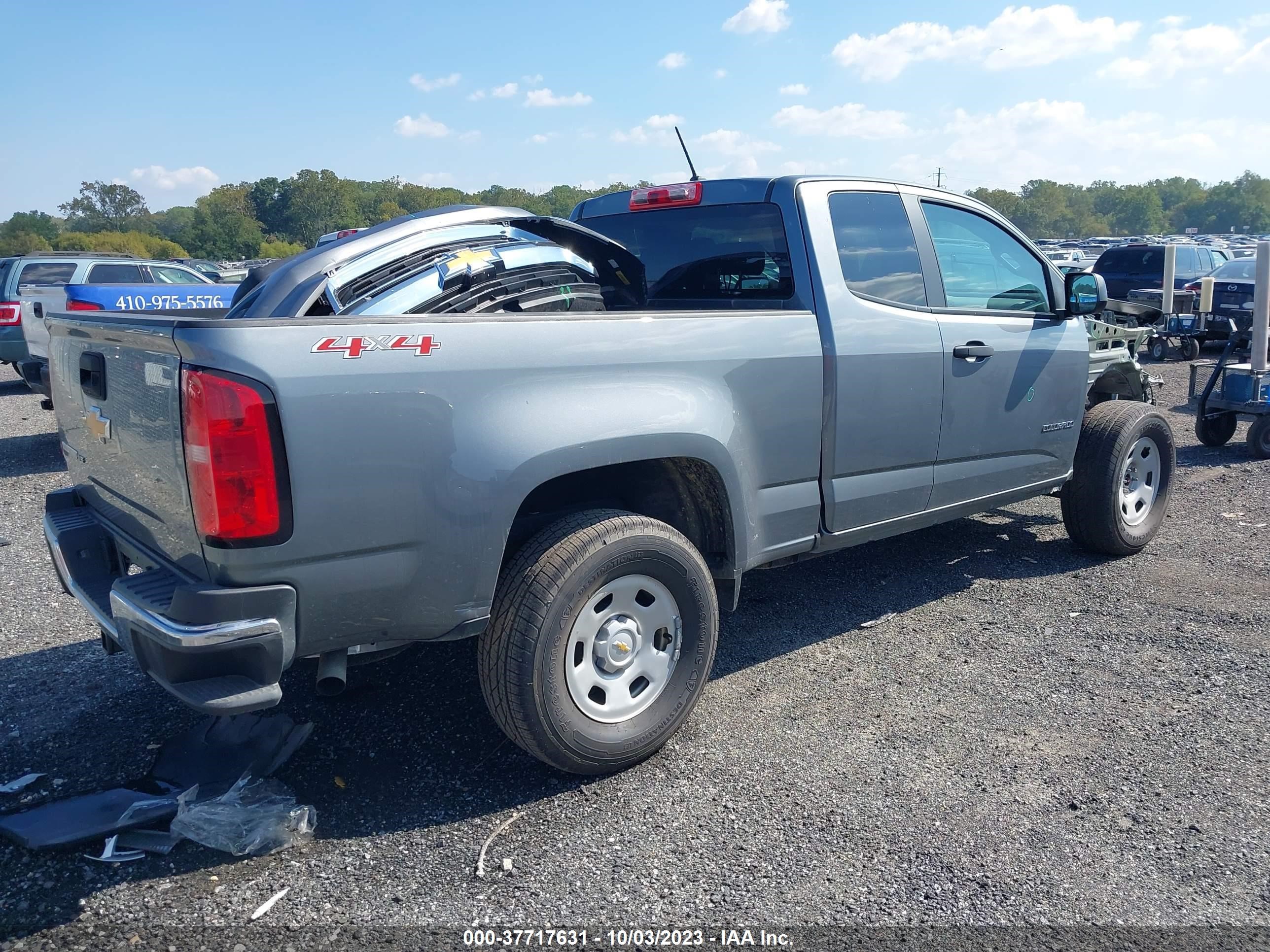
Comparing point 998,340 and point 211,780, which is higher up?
point 998,340

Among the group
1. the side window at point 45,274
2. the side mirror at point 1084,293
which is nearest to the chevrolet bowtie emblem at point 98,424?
the side mirror at point 1084,293

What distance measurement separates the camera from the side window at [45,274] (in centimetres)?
1463

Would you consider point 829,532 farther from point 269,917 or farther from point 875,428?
point 269,917

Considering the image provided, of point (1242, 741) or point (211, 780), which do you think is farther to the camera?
point (1242, 741)

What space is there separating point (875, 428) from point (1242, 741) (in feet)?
5.74

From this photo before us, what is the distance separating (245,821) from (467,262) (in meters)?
2.04

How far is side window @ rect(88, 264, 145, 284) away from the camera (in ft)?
48.0

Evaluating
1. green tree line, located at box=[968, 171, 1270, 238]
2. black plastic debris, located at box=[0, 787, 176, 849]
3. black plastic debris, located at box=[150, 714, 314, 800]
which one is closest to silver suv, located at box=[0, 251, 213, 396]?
black plastic debris, located at box=[150, 714, 314, 800]

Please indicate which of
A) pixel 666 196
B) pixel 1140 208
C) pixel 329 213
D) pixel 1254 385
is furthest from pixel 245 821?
pixel 1140 208

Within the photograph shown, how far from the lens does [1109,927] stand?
251cm

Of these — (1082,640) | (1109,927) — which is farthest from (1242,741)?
(1109,927)

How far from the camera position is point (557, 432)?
2953 millimetres

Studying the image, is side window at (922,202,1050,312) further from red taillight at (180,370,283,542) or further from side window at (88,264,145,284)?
side window at (88,264,145,284)

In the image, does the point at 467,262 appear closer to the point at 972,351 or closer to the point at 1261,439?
the point at 972,351
